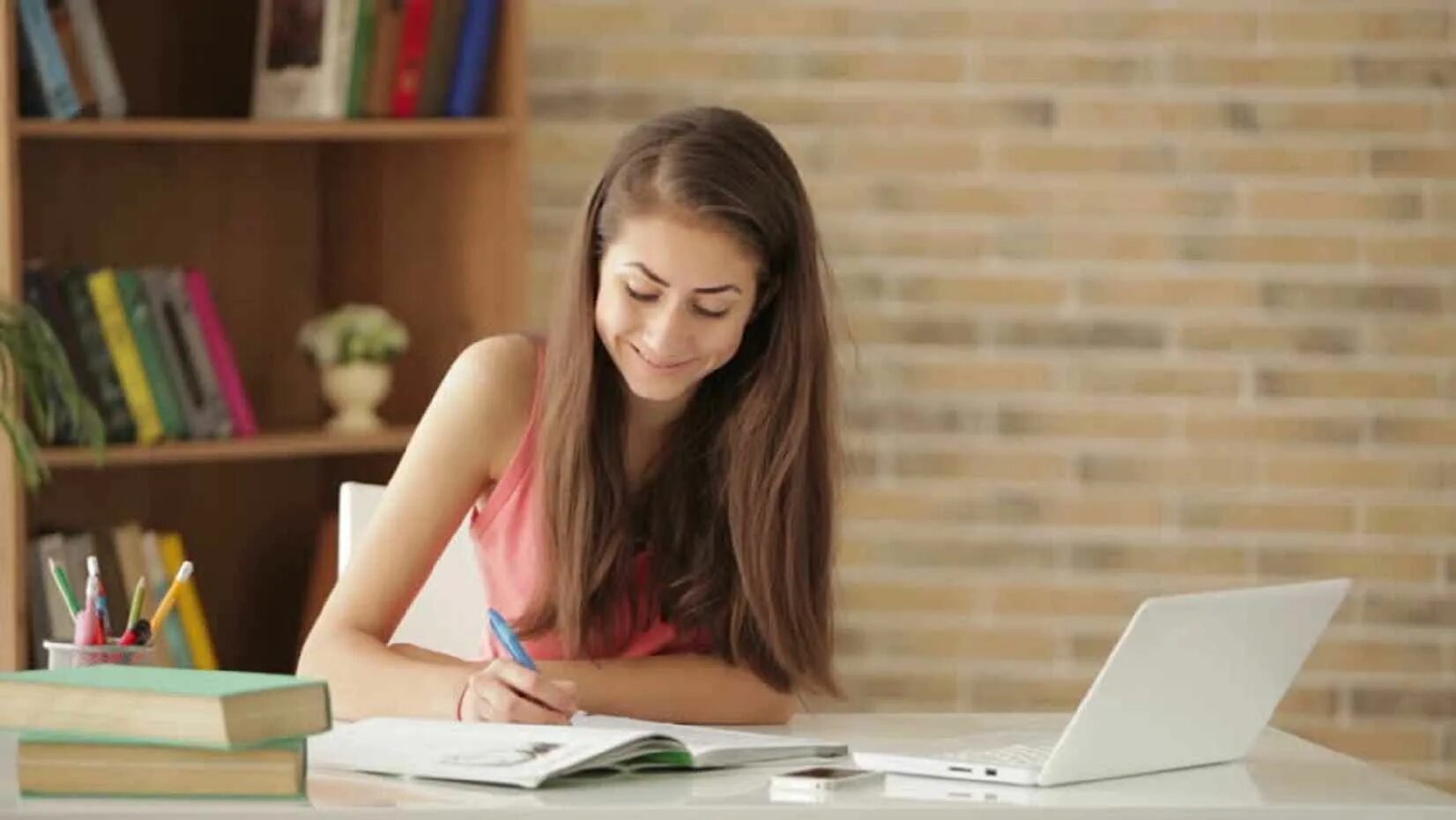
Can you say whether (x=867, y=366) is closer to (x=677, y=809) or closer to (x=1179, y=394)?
(x=1179, y=394)

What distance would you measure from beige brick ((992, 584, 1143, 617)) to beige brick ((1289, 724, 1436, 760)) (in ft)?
1.14

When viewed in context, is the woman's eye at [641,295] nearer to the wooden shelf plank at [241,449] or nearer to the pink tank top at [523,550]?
the pink tank top at [523,550]

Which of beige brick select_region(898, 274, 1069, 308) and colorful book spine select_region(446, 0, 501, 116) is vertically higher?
colorful book spine select_region(446, 0, 501, 116)

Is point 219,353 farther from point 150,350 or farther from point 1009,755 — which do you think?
point 1009,755

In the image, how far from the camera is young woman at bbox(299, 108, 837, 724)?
220 centimetres

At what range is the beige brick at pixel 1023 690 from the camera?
3.87m

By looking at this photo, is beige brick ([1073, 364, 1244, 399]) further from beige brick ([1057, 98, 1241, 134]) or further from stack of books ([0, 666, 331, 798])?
stack of books ([0, 666, 331, 798])

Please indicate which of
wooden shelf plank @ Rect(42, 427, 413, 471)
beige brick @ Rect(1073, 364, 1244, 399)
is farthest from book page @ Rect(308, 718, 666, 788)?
beige brick @ Rect(1073, 364, 1244, 399)

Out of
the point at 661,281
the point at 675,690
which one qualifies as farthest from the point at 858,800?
the point at 661,281

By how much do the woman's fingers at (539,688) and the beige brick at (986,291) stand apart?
203 cm

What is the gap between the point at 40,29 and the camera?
322cm

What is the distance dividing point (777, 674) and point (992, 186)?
1.76m

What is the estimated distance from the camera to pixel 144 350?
338 cm

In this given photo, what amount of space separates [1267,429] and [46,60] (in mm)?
1954
